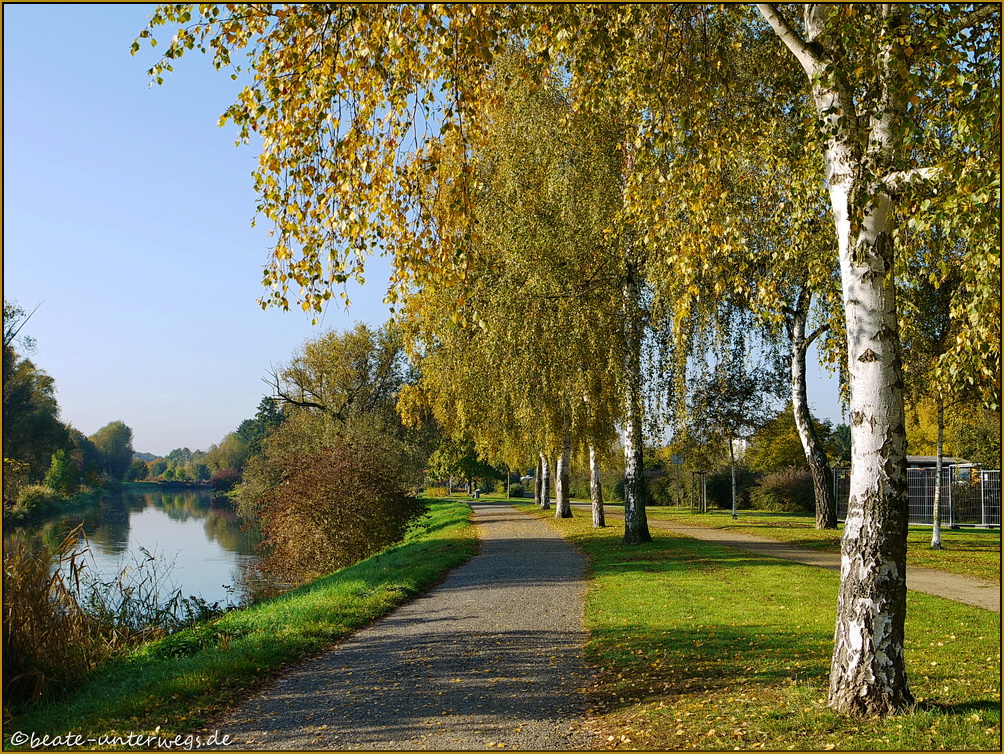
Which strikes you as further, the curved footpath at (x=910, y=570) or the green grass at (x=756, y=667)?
the curved footpath at (x=910, y=570)

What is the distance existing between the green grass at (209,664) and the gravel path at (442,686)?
31 centimetres

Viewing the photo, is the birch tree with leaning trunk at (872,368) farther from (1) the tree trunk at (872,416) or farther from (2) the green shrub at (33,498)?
(2) the green shrub at (33,498)

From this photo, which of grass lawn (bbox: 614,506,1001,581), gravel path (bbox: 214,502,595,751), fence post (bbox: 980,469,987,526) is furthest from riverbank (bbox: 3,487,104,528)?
fence post (bbox: 980,469,987,526)

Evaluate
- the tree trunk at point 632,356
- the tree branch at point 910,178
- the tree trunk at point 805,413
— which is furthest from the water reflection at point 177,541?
the tree trunk at point 805,413

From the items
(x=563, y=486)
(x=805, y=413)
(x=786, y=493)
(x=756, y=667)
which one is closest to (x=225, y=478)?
(x=563, y=486)

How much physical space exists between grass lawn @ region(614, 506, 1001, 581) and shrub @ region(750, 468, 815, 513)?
7.71m

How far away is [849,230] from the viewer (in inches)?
225

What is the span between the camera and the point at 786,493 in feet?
117

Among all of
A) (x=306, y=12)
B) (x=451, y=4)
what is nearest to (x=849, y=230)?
(x=451, y=4)

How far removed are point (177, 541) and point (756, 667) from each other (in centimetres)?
3024

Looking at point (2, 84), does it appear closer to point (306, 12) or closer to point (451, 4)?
point (306, 12)

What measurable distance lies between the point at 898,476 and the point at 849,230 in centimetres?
181

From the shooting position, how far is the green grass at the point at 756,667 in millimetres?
5211

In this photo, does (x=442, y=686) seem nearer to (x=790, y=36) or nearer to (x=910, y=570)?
(x=790, y=36)
